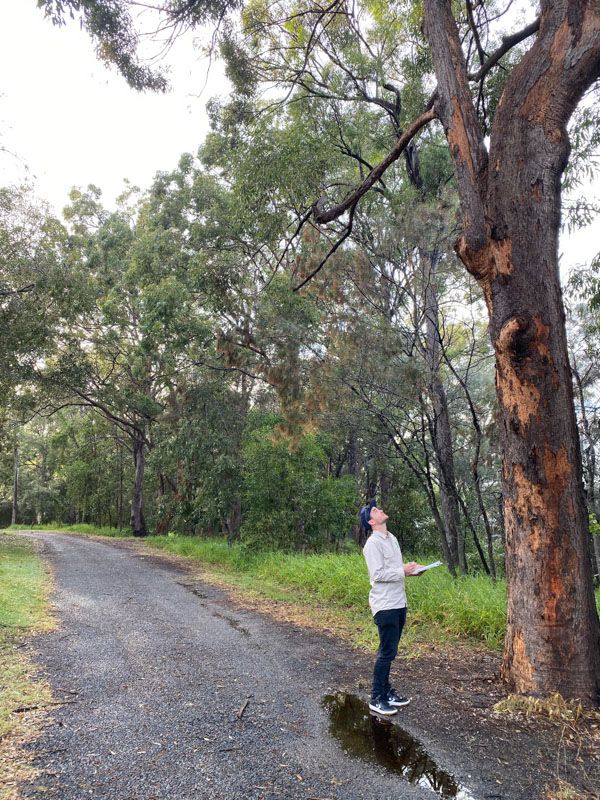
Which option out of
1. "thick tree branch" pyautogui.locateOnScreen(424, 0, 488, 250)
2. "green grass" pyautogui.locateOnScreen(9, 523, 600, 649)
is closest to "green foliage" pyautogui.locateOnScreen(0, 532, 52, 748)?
"green grass" pyautogui.locateOnScreen(9, 523, 600, 649)

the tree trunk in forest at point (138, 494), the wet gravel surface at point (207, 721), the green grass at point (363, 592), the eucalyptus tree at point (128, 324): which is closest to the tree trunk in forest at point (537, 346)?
the wet gravel surface at point (207, 721)

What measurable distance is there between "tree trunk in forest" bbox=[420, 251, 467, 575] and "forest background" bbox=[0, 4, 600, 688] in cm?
4

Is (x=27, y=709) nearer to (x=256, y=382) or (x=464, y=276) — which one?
(x=464, y=276)

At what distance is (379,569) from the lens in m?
4.26

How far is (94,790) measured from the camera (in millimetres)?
2816

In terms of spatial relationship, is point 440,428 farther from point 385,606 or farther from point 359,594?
point 385,606

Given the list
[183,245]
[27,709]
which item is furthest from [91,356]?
[27,709]

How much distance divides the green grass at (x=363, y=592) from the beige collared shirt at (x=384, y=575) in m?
2.11

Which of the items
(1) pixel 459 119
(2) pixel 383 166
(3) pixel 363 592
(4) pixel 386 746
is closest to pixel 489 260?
(1) pixel 459 119

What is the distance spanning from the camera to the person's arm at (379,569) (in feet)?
13.9

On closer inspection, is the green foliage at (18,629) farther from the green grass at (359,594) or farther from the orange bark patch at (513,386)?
the orange bark patch at (513,386)

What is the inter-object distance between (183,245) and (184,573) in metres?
10.2

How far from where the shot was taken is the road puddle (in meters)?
3.03

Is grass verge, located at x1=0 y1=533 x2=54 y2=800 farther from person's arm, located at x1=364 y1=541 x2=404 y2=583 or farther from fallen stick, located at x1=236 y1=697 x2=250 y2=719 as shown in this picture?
person's arm, located at x1=364 y1=541 x2=404 y2=583
